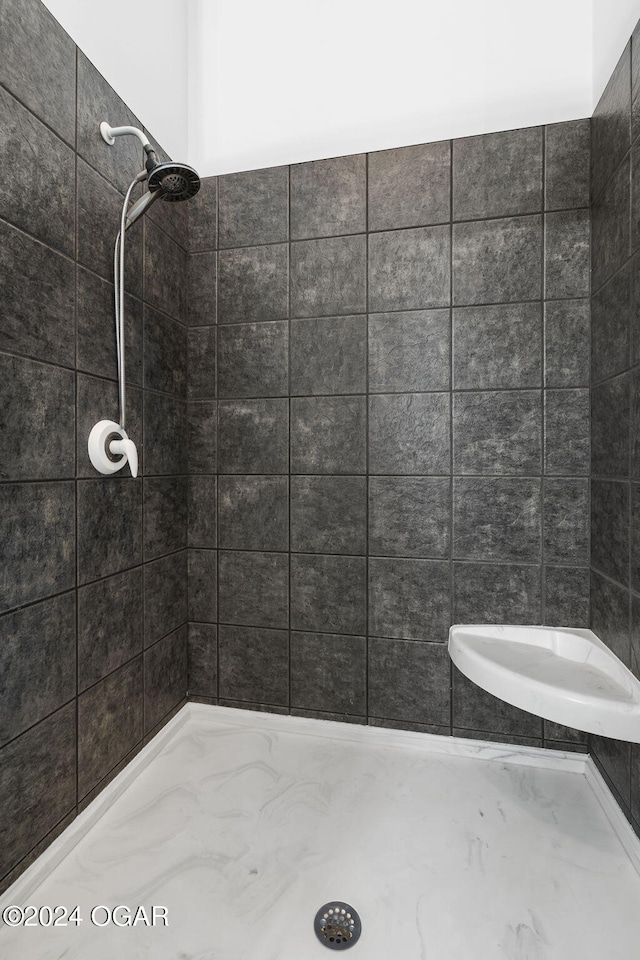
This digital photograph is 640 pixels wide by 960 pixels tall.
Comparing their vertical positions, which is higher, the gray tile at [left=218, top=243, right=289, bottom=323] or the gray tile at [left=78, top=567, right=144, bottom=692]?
the gray tile at [left=218, top=243, right=289, bottom=323]

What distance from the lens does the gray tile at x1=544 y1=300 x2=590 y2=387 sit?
5.27ft

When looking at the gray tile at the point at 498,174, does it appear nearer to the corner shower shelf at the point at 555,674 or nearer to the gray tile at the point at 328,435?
the gray tile at the point at 328,435

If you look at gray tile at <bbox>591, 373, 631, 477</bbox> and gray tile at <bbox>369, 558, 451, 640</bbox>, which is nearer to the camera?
gray tile at <bbox>591, 373, 631, 477</bbox>

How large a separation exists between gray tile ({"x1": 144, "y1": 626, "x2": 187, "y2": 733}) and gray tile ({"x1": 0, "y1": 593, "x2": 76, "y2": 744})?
39cm

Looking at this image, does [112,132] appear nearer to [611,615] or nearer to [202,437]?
[202,437]

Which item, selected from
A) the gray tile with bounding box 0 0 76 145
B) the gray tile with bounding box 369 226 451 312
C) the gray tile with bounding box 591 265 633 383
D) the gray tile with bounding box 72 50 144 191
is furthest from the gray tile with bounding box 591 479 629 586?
the gray tile with bounding box 0 0 76 145

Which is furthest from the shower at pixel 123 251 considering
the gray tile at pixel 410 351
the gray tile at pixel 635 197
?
the gray tile at pixel 635 197

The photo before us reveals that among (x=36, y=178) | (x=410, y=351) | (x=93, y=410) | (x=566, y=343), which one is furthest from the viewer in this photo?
(x=410, y=351)

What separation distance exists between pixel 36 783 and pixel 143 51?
2116 mm

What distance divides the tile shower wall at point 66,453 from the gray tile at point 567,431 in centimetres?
128

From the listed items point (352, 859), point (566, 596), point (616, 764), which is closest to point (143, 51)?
point (566, 596)

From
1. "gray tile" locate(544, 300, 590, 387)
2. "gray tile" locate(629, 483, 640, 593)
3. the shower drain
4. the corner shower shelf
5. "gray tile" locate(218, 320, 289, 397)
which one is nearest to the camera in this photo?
the shower drain

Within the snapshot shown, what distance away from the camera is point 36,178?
46.3 inches

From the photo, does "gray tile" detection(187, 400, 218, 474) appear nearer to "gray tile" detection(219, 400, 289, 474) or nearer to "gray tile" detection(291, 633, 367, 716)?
"gray tile" detection(219, 400, 289, 474)
